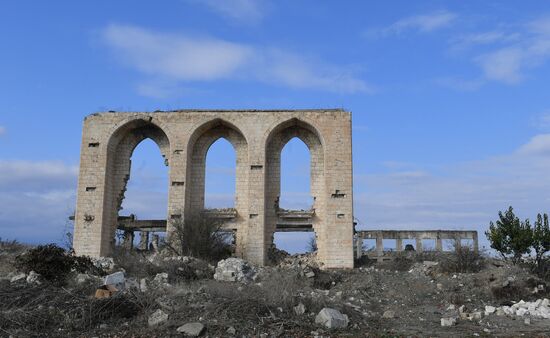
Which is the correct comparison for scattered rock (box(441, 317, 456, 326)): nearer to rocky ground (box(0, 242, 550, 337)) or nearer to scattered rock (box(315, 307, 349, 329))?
rocky ground (box(0, 242, 550, 337))

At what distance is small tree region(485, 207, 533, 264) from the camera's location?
63.9ft

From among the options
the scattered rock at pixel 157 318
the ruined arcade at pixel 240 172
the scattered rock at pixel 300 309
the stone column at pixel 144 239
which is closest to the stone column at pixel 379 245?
the ruined arcade at pixel 240 172

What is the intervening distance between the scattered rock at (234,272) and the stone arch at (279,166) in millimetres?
5023

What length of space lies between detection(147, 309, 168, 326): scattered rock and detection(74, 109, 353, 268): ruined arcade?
11.5 meters

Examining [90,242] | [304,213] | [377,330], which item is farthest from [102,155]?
[377,330]

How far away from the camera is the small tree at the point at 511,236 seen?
19469 mm

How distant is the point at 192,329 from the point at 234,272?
23.3 ft

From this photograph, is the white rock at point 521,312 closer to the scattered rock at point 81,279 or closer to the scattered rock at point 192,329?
the scattered rock at point 192,329

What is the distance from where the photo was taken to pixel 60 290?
11117 millimetres

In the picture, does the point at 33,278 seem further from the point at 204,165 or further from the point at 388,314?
the point at 204,165

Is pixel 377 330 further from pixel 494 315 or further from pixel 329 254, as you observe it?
pixel 329 254

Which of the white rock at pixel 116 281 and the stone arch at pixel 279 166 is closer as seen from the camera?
the white rock at pixel 116 281

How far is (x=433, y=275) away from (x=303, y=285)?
4.60 m

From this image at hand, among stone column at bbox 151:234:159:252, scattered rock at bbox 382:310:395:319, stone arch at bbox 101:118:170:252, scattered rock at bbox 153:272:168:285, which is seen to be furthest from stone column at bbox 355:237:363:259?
scattered rock at bbox 382:310:395:319
